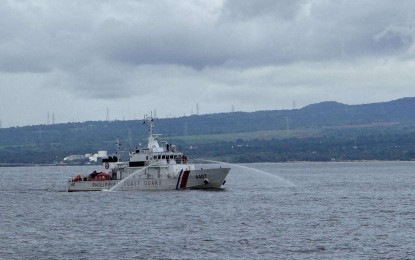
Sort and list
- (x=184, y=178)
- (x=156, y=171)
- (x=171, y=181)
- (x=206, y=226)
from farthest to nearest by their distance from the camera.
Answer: (x=156, y=171) → (x=184, y=178) → (x=171, y=181) → (x=206, y=226)

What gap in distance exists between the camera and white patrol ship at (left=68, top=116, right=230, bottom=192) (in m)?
159

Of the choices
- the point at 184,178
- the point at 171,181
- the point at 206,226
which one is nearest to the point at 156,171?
the point at 171,181

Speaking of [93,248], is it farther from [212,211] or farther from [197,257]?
[212,211]

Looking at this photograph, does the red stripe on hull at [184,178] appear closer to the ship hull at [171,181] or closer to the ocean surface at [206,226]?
the ship hull at [171,181]

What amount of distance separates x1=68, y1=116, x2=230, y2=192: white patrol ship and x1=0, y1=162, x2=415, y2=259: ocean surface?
2.49 m

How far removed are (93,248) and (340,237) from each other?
84.1 ft

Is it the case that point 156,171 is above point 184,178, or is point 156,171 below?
above

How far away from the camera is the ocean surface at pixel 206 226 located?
283 ft

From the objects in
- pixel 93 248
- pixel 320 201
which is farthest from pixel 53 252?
pixel 320 201

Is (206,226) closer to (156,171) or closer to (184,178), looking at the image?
(184,178)

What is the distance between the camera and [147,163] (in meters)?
160

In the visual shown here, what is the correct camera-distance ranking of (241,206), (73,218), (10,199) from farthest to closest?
1. (10,199)
2. (241,206)
3. (73,218)

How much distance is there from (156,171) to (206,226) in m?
53.4

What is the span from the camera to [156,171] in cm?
16038
